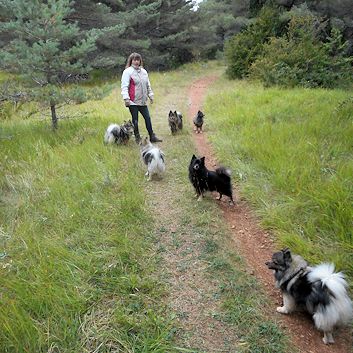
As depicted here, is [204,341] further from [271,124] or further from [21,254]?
[271,124]

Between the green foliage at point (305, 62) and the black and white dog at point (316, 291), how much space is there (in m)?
10.6

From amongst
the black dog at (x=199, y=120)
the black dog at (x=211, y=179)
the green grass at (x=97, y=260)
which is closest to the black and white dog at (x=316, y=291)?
the green grass at (x=97, y=260)

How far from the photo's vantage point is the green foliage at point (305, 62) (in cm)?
1264

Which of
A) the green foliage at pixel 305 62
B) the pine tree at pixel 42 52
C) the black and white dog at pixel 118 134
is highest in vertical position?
the pine tree at pixel 42 52

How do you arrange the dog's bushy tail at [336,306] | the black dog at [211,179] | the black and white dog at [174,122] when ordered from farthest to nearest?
1. the black and white dog at [174,122]
2. the black dog at [211,179]
3. the dog's bushy tail at [336,306]

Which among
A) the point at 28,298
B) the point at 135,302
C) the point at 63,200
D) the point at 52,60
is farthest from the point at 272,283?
the point at 52,60

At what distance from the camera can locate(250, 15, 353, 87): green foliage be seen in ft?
41.5

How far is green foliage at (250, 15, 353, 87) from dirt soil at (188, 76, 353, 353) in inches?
298

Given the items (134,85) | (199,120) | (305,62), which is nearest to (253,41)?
(305,62)

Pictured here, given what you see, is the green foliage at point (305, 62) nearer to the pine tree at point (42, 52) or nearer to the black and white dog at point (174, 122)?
the black and white dog at point (174, 122)

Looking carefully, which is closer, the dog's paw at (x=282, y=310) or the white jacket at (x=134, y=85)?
the dog's paw at (x=282, y=310)

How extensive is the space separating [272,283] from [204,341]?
3.59ft

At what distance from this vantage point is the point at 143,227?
178 inches

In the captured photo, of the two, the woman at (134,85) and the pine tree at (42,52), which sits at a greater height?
the pine tree at (42,52)
